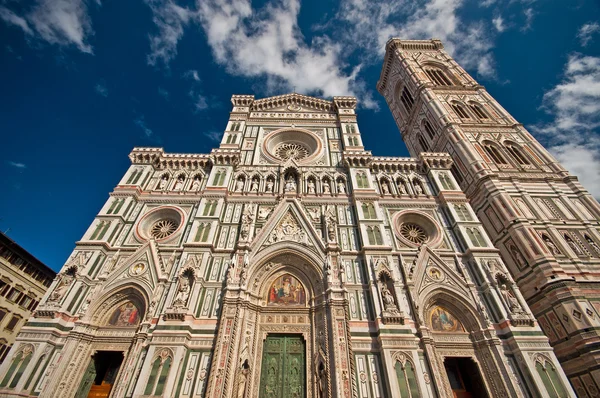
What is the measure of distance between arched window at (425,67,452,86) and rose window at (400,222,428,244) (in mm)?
20152

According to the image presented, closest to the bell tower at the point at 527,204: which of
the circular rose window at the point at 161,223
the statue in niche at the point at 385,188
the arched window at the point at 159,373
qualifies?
the statue in niche at the point at 385,188

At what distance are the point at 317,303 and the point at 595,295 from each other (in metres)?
12.7

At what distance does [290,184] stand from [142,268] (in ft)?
29.2

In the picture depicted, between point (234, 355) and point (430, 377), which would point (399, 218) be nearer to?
point (430, 377)

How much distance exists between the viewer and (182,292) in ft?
40.1

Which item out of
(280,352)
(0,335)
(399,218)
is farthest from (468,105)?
(0,335)

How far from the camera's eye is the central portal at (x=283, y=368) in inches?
426

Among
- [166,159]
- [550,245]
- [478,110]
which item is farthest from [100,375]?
[478,110]

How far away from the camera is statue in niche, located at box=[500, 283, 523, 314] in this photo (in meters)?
11.8

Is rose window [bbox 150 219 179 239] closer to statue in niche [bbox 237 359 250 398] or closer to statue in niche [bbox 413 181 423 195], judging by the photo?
statue in niche [bbox 237 359 250 398]

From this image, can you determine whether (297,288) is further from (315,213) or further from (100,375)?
(100,375)

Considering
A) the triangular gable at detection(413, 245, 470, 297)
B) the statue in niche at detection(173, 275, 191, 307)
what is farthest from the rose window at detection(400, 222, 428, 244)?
the statue in niche at detection(173, 275, 191, 307)

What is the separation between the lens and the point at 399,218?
633 inches

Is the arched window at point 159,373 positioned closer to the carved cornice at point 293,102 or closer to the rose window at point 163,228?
the rose window at point 163,228
